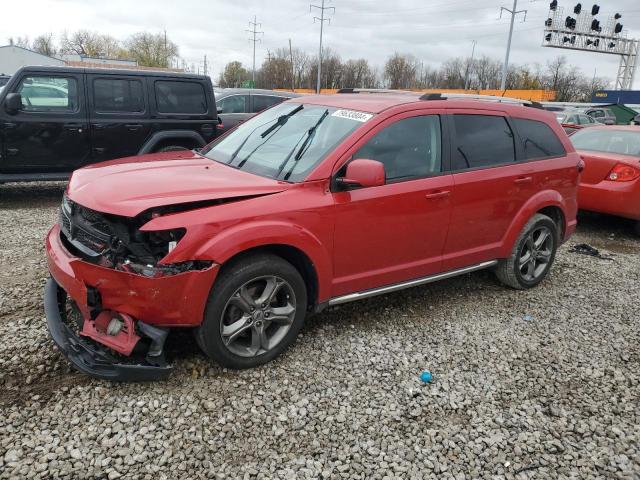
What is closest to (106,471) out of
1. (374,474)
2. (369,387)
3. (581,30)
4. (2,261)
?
(374,474)

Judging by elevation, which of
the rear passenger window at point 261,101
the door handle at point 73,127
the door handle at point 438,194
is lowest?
the door handle at point 438,194

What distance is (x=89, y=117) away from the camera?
7789 millimetres

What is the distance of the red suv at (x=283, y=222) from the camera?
9.80 feet

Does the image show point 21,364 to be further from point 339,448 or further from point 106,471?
point 339,448

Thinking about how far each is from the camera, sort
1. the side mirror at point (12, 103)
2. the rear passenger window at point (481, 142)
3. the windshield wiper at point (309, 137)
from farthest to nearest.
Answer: the side mirror at point (12, 103) < the rear passenger window at point (481, 142) < the windshield wiper at point (309, 137)

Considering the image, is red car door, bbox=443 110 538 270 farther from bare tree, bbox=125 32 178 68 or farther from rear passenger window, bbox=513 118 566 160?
bare tree, bbox=125 32 178 68

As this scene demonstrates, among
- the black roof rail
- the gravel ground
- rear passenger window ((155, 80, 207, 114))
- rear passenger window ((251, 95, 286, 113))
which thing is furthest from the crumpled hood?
rear passenger window ((251, 95, 286, 113))

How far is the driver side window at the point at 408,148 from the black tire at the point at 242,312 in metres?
1.01

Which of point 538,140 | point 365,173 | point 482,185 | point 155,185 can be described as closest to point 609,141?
point 538,140

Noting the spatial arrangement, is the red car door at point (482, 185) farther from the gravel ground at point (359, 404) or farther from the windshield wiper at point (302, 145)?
the windshield wiper at point (302, 145)

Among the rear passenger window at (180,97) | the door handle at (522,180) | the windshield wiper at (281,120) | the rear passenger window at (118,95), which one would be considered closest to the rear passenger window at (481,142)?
the door handle at (522,180)

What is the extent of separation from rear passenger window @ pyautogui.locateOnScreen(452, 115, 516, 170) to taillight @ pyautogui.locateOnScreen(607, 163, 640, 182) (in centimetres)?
368

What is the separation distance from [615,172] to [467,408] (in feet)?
19.0

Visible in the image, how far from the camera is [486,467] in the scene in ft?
8.98
